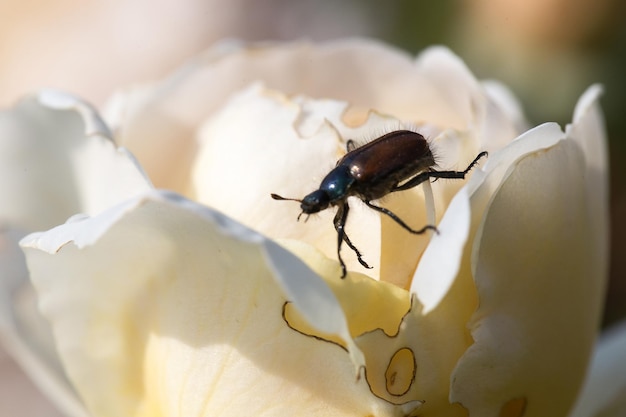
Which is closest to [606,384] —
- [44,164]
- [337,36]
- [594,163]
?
[594,163]

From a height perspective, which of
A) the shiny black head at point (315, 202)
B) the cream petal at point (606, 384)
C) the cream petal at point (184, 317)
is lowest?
the cream petal at point (606, 384)

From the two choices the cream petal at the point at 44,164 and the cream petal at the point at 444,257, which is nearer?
the cream petal at the point at 444,257

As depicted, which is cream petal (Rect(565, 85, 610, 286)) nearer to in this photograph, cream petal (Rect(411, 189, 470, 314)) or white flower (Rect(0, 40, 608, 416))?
white flower (Rect(0, 40, 608, 416))

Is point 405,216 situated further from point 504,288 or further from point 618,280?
point 618,280

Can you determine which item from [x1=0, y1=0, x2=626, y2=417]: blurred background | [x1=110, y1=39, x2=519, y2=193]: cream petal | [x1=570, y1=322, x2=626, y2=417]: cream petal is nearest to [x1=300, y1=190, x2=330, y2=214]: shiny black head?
[x1=110, y1=39, x2=519, y2=193]: cream petal

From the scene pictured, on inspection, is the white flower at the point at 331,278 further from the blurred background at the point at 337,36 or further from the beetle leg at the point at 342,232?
the blurred background at the point at 337,36

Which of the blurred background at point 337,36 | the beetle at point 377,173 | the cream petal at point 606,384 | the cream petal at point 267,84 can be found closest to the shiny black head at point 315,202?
the beetle at point 377,173

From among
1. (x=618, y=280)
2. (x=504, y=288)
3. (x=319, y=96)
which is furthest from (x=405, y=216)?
(x=618, y=280)
